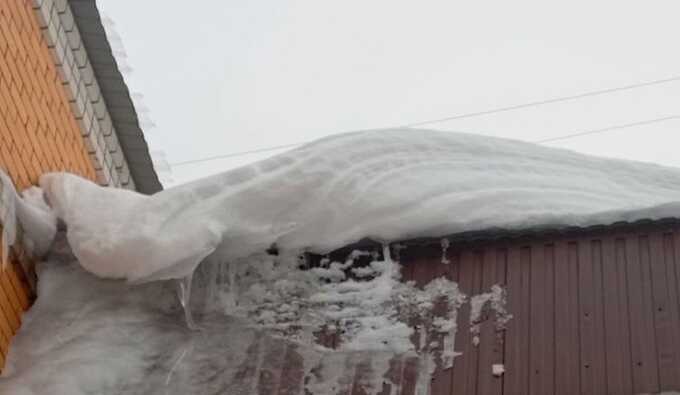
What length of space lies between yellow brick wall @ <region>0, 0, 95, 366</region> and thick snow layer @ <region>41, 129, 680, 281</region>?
0.74 feet

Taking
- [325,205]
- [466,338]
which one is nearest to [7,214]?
[325,205]

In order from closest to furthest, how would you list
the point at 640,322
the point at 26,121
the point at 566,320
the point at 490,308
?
the point at 640,322
the point at 566,320
the point at 490,308
the point at 26,121

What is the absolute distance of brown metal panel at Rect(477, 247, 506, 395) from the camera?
15.4 ft

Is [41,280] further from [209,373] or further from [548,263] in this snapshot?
[548,263]

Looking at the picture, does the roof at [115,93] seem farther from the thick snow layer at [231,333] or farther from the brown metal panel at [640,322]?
the brown metal panel at [640,322]

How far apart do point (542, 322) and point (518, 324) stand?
0.09 meters

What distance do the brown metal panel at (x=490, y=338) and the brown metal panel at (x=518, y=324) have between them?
3cm

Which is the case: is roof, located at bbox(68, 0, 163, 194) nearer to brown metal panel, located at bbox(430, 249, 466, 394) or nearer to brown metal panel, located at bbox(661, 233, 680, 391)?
brown metal panel, located at bbox(430, 249, 466, 394)

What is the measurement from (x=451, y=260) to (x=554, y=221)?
0.47 meters

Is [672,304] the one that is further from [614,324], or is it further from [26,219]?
[26,219]

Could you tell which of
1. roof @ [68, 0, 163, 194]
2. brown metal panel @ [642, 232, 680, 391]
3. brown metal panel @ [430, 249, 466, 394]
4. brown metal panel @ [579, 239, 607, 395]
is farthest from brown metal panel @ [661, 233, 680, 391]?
roof @ [68, 0, 163, 194]

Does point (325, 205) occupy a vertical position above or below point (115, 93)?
below

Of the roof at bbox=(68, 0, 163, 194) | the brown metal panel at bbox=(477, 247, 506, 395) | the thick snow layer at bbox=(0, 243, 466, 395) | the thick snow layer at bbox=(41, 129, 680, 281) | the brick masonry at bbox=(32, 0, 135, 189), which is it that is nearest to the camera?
the brown metal panel at bbox=(477, 247, 506, 395)

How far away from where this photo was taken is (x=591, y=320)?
15.7 ft
